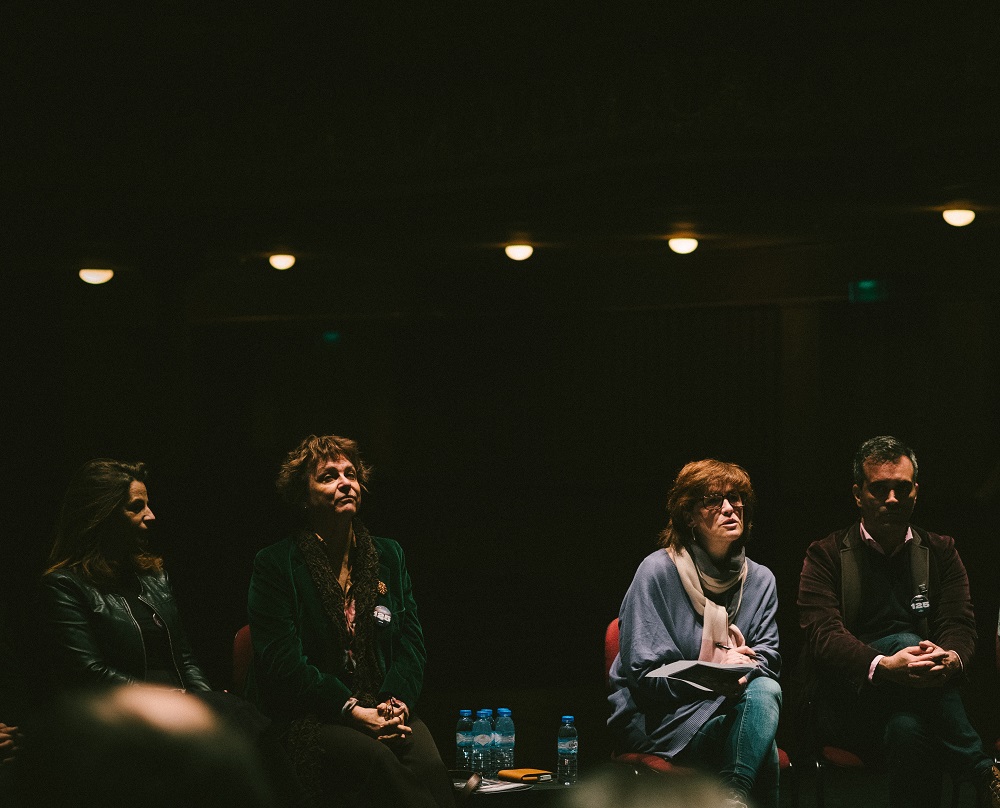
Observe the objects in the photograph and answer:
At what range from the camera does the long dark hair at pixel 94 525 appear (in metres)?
3.64

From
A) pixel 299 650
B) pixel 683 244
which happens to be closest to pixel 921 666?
pixel 299 650

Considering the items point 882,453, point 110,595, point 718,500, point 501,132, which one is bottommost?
point 110,595

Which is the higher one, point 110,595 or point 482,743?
point 110,595

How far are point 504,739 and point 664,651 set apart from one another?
91 centimetres

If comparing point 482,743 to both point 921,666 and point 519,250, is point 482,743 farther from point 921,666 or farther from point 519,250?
point 519,250

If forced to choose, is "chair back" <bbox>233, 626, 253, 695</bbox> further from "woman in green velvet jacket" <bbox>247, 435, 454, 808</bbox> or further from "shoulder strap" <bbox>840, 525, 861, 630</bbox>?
"shoulder strap" <bbox>840, 525, 861, 630</bbox>

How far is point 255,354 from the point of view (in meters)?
10.3

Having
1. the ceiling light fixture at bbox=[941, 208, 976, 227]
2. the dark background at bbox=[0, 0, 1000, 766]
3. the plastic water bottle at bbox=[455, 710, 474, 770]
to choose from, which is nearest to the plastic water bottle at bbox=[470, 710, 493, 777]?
the plastic water bottle at bbox=[455, 710, 474, 770]

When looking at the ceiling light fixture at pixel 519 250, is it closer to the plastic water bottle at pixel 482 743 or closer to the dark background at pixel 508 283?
the dark background at pixel 508 283

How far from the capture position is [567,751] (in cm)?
434

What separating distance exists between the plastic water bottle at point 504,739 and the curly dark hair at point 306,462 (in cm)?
107

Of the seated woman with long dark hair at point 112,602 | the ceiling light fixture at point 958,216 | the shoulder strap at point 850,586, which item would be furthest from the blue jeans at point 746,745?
the ceiling light fixture at point 958,216

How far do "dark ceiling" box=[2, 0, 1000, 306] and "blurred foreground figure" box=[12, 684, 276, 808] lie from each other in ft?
21.8

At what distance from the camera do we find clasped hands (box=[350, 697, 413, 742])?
350 cm
